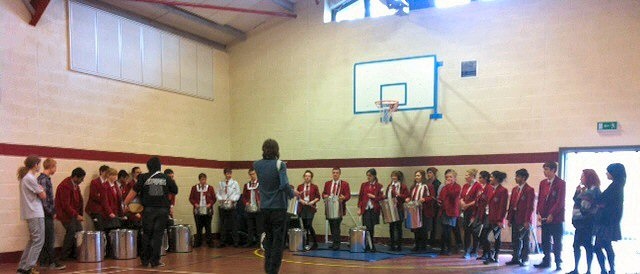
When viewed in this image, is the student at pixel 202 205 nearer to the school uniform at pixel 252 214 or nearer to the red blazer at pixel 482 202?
the school uniform at pixel 252 214

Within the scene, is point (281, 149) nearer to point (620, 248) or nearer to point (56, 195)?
point (56, 195)

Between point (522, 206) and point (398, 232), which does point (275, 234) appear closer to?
point (522, 206)

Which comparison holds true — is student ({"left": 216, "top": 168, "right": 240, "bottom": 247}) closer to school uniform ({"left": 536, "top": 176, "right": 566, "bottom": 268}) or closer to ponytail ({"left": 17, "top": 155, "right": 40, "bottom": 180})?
ponytail ({"left": 17, "top": 155, "right": 40, "bottom": 180})

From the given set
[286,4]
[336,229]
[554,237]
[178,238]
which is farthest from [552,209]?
[286,4]

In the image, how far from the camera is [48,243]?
312 inches

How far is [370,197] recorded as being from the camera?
420 inches

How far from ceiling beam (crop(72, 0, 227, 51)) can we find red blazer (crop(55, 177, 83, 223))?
143 inches

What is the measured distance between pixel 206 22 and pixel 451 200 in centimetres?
704

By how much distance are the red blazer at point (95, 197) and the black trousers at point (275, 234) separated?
4.93 metres

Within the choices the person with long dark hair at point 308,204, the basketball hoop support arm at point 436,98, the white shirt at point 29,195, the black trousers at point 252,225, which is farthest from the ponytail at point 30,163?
the basketball hoop support arm at point 436,98

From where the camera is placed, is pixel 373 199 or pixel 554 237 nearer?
pixel 554 237

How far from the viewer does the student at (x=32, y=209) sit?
7141 millimetres

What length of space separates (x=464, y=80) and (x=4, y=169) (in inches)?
358

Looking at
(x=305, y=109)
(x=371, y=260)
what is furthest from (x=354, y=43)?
(x=371, y=260)
